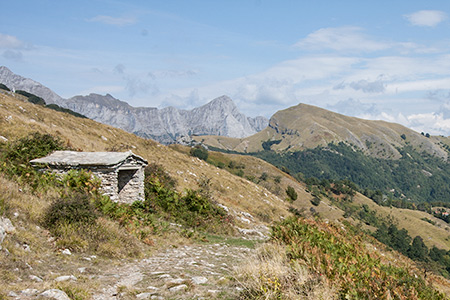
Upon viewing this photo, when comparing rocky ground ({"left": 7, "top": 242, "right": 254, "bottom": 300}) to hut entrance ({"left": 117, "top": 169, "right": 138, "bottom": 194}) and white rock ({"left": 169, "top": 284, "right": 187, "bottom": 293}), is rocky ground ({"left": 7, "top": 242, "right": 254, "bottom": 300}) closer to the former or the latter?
white rock ({"left": 169, "top": 284, "right": 187, "bottom": 293})

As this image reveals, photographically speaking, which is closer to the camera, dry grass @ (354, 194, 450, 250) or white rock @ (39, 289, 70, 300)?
white rock @ (39, 289, 70, 300)

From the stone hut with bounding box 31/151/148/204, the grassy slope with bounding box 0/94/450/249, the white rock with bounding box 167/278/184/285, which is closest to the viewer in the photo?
the white rock with bounding box 167/278/184/285

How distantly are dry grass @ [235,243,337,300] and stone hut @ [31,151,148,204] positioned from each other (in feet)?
32.9

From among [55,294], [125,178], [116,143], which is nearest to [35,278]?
[55,294]

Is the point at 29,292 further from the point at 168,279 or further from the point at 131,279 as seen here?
the point at 168,279

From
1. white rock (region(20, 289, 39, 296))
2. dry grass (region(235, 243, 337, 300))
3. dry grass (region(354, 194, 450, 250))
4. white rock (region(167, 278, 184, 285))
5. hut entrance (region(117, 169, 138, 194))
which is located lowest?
dry grass (region(354, 194, 450, 250))

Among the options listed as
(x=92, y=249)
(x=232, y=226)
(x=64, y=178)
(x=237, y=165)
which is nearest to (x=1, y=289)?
(x=92, y=249)

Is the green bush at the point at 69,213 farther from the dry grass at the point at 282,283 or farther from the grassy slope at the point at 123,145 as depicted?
the grassy slope at the point at 123,145

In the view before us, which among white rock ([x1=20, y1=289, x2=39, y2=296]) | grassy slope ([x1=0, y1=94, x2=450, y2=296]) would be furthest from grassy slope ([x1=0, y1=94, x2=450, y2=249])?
white rock ([x1=20, y1=289, x2=39, y2=296])

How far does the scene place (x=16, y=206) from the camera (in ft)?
30.7

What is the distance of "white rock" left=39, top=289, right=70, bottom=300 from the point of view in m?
A: 5.41

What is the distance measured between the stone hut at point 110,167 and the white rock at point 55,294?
9.71 metres

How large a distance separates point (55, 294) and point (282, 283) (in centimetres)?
442

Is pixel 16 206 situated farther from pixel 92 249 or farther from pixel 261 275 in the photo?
pixel 261 275
